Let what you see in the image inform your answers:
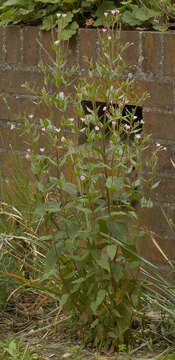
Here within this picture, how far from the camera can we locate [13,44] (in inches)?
149

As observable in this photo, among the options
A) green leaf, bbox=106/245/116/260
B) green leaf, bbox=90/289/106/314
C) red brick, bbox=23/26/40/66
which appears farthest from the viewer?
red brick, bbox=23/26/40/66

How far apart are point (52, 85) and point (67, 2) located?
1.42 ft

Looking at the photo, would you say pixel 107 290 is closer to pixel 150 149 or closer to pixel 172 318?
pixel 172 318

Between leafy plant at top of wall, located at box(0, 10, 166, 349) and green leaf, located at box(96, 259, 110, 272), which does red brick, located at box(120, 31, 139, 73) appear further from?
green leaf, located at box(96, 259, 110, 272)

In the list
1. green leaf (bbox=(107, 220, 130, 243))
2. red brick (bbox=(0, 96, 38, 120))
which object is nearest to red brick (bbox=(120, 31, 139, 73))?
red brick (bbox=(0, 96, 38, 120))

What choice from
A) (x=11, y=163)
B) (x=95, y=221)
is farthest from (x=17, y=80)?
(x=95, y=221)

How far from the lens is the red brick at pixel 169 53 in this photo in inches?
125

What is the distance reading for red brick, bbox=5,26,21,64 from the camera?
3.75 metres

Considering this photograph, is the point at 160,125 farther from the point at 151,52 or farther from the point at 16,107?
the point at 16,107

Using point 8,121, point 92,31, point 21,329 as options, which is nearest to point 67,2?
point 92,31

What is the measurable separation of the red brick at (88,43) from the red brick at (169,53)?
0.40m

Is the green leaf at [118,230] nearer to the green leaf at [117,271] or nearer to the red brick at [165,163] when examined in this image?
the green leaf at [117,271]

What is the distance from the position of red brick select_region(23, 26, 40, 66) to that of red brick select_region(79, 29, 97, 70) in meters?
0.30

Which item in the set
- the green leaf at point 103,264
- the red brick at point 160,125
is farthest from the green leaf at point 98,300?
the red brick at point 160,125
